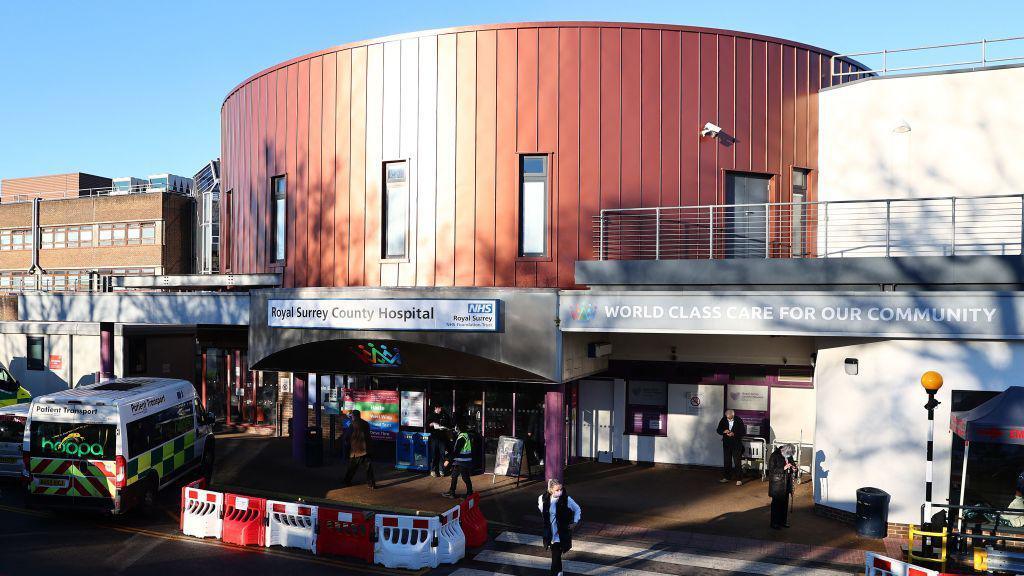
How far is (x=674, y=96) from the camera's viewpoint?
17438mm

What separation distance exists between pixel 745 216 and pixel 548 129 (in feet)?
16.1

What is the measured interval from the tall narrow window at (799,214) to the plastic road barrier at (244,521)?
41.1 ft

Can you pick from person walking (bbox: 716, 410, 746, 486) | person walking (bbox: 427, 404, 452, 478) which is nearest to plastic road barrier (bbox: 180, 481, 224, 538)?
person walking (bbox: 427, 404, 452, 478)

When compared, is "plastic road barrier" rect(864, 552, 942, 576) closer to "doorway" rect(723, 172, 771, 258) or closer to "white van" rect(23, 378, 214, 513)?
"doorway" rect(723, 172, 771, 258)

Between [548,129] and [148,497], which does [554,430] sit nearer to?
[548,129]

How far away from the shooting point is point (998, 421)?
1256 centimetres

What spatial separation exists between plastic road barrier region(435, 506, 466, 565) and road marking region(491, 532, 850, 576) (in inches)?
45.0

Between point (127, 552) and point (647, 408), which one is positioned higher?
point (647, 408)

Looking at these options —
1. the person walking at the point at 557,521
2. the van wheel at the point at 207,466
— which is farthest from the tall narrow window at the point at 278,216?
the person walking at the point at 557,521

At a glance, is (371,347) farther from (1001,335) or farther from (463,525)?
(1001,335)

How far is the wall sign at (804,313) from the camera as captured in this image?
535 inches

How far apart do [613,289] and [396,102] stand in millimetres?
6803

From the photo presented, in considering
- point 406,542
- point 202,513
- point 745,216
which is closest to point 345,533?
point 406,542

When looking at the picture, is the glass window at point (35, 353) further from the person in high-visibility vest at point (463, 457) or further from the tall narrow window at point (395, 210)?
the person in high-visibility vest at point (463, 457)
